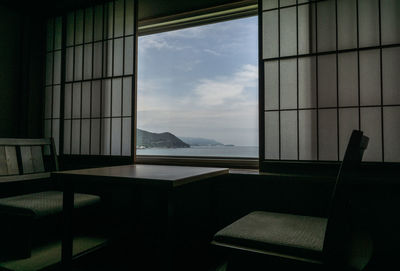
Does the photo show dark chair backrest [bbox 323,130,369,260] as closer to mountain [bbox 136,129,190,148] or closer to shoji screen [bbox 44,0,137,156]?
shoji screen [bbox 44,0,137,156]

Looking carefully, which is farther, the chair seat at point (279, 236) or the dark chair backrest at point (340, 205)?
the chair seat at point (279, 236)

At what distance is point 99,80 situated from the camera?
2.95 m

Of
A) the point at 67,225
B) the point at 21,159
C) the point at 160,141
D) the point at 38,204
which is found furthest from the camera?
the point at 160,141

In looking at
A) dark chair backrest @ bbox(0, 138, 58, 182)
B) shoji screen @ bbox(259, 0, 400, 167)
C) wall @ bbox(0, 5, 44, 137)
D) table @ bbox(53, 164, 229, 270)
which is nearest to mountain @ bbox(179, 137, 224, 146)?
wall @ bbox(0, 5, 44, 137)

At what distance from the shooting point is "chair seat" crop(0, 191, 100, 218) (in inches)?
71.6

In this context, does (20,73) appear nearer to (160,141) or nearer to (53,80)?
(53,80)

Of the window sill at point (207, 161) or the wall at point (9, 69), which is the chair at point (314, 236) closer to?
the window sill at point (207, 161)

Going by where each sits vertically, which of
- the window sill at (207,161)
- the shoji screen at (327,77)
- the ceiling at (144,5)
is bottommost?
the window sill at (207,161)

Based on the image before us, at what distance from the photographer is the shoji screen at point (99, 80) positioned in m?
2.76

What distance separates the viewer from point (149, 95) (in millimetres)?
3994

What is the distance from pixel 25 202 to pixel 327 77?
2.33 meters

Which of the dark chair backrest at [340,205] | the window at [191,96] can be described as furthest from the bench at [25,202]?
the dark chair backrest at [340,205]

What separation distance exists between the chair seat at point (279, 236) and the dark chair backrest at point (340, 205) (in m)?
0.08

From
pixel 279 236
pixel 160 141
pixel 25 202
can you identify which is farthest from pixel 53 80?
pixel 279 236
